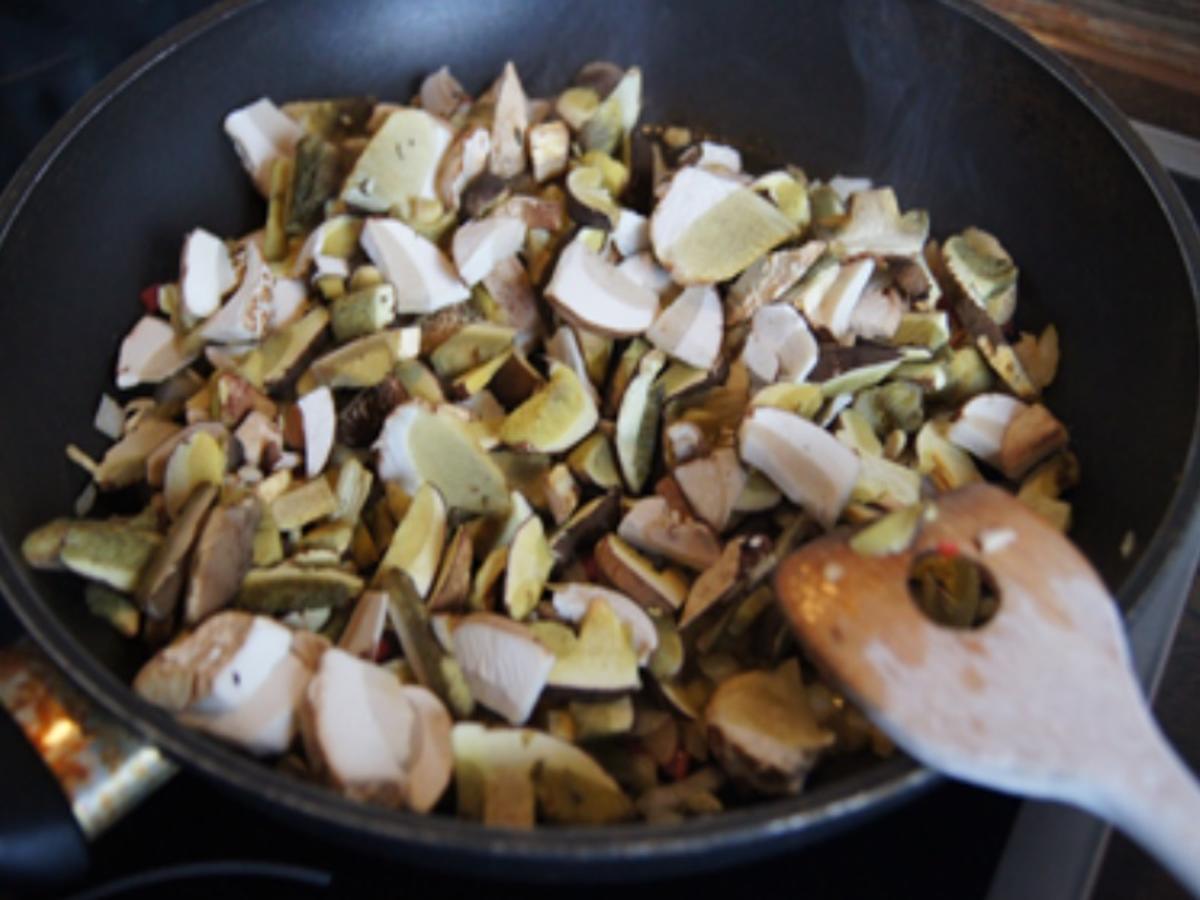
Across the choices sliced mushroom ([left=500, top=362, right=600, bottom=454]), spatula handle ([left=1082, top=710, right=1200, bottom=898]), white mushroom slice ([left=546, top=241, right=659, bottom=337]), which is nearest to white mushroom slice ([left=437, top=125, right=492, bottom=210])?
white mushroom slice ([left=546, top=241, right=659, bottom=337])

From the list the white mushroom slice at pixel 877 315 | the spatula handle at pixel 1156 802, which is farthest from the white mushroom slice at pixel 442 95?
the spatula handle at pixel 1156 802

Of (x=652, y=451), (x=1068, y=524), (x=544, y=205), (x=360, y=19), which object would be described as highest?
(x=360, y=19)

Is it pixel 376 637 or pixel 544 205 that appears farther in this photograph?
pixel 544 205

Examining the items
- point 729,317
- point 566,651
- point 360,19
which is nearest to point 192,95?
point 360,19

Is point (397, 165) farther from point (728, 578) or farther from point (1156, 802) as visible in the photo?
point (1156, 802)

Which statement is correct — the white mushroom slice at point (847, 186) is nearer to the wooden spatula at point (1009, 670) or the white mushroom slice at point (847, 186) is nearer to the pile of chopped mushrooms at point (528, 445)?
the pile of chopped mushrooms at point (528, 445)

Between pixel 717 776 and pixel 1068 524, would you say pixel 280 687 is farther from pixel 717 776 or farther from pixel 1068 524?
pixel 1068 524

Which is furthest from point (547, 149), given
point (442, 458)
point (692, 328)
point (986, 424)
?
point (986, 424)
